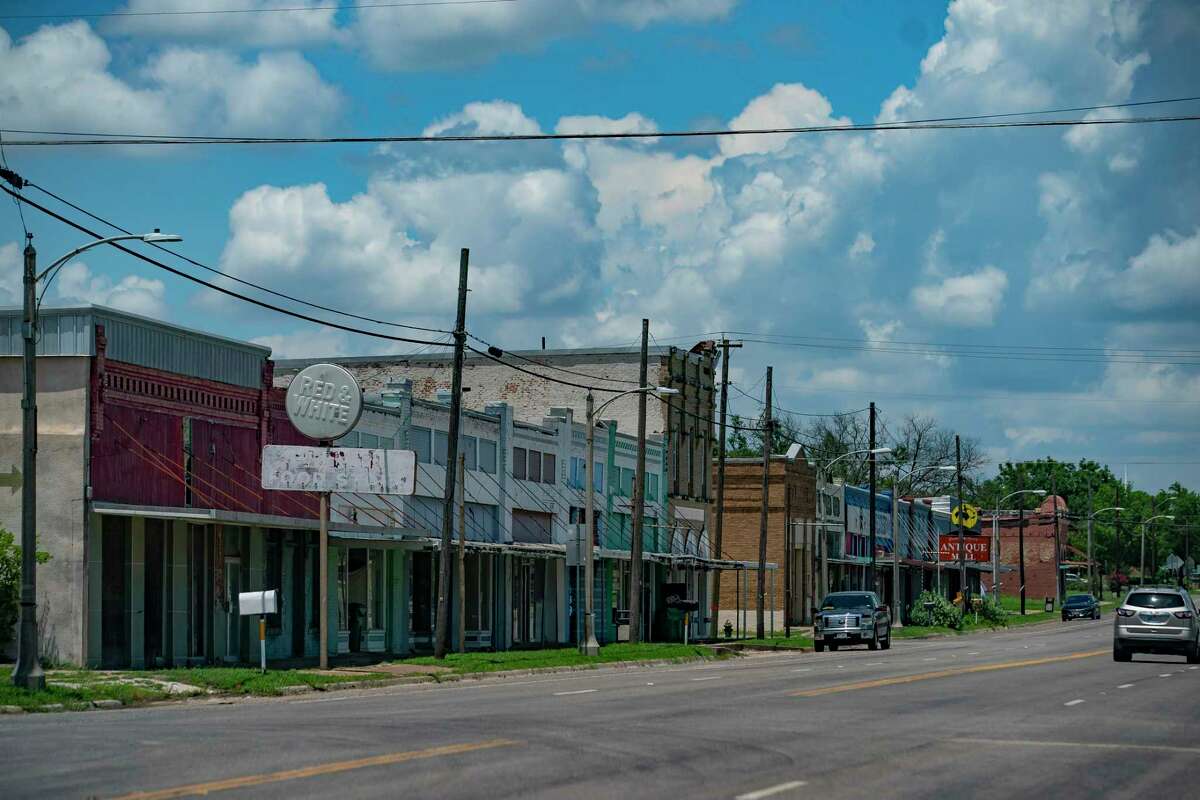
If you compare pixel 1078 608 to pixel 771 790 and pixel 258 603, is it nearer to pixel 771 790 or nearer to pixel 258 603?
pixel 258 603

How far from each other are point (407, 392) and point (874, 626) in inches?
691

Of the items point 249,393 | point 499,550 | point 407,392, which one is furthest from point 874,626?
point 249,393

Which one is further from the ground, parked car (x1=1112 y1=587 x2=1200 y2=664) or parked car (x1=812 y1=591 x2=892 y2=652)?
parked car (x1=1112 y1=587 x2=1200 y2=664)

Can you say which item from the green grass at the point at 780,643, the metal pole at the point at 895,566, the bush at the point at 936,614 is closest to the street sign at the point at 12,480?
the green grass at the point at 780,643

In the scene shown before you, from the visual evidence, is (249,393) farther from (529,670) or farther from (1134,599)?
(1134,599)

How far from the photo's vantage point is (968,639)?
65.0m

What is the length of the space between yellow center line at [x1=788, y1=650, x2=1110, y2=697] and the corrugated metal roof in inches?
619

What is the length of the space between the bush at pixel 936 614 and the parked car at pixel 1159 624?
123 feet

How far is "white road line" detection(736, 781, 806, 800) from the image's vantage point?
12.4 m

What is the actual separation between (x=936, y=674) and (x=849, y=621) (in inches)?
741

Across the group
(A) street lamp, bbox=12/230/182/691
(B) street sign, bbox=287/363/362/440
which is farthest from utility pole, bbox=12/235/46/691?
(B) street sign, bbox=287/363/362/440

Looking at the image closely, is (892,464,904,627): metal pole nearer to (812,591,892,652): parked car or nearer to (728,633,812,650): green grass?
(728,633,812,650): green grass

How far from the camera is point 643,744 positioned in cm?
1631

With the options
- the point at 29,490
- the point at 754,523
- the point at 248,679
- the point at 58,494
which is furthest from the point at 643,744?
the point at 754,523
